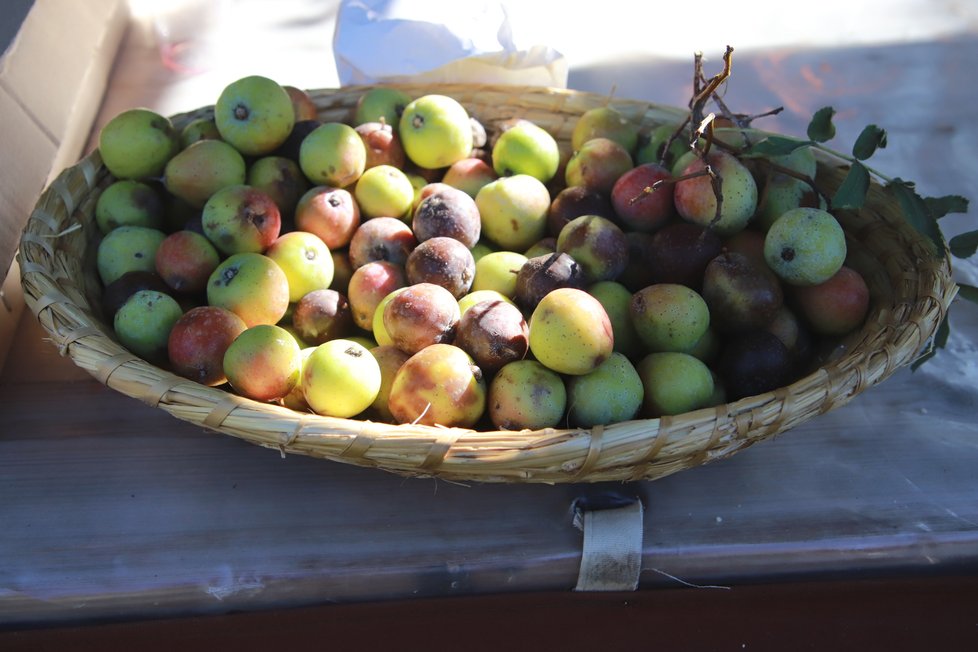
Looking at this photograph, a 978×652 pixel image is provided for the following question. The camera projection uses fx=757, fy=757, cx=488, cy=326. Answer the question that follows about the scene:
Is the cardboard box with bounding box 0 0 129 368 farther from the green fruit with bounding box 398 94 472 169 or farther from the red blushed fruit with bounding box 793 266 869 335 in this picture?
the red blushed fruit with bounding box 793 266 869 335

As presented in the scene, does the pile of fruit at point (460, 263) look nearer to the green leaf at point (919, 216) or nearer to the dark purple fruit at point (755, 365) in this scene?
the dark purple fruit at point (755, 365)

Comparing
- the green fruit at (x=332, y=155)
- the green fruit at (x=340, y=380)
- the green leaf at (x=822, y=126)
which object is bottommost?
the green fruit at (x=340, y=380)

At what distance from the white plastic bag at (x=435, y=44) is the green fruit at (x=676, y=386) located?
1.38 meters

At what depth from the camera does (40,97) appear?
2406 mm

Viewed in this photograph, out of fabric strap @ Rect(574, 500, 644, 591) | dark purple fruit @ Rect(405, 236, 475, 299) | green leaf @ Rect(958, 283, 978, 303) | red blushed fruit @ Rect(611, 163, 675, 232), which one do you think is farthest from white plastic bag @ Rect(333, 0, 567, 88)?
fabric strap @ Rect(574, 500, 644, 591)

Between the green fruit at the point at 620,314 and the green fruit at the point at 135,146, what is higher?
the green fruit at the point at 620,314

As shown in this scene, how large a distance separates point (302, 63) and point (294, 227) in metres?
1.48

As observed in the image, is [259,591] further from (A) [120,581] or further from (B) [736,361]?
(B) [736,361]

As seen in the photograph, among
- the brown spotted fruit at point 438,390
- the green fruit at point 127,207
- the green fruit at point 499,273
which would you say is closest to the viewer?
the brown spotted fruit at point 438,390

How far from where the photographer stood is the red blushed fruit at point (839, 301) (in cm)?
172

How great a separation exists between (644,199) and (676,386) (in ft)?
1.76

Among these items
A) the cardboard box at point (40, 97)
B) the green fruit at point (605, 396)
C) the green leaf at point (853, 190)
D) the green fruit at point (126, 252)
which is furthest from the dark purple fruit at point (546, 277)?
the cardboard box at point (40, 97)

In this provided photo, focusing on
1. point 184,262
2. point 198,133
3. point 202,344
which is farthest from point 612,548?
point 198,133

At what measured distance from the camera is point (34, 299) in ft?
5.25
